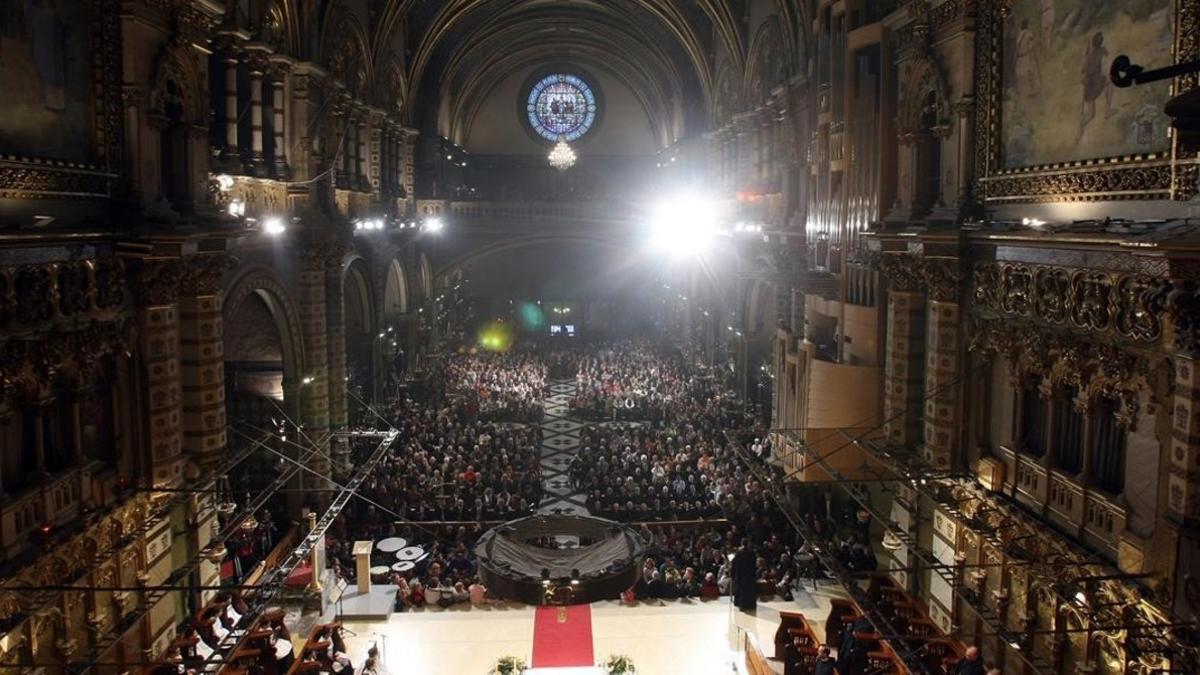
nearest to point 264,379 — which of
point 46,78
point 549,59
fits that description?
point 46,78

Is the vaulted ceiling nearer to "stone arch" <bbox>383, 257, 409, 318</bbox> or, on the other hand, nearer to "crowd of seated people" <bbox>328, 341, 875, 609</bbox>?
"stone arch" <bbox>383, 257, 409, 318</bbox>

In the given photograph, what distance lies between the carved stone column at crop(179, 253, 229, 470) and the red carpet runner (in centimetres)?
608

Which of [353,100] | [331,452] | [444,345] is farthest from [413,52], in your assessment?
[331,452]

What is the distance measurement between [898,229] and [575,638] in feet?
28.1

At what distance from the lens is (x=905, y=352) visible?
583 inches

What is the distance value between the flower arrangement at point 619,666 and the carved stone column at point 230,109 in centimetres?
1116

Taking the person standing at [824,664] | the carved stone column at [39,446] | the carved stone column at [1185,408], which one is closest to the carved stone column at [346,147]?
the carved stone column at [39,446]

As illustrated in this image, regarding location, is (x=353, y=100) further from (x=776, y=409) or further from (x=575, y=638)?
(x=575, y=638)

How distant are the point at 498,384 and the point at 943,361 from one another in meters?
22.0

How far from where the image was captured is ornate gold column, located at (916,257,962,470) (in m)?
13.3

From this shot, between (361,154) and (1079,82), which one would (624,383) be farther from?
(1079,82)

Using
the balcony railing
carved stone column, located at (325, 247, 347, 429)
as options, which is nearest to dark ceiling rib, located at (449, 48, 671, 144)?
the balcony railing

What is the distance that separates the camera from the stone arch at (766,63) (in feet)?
79.9

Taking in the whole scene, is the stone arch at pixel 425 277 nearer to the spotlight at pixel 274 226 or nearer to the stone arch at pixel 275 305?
the stone arch at pixel 275 305
